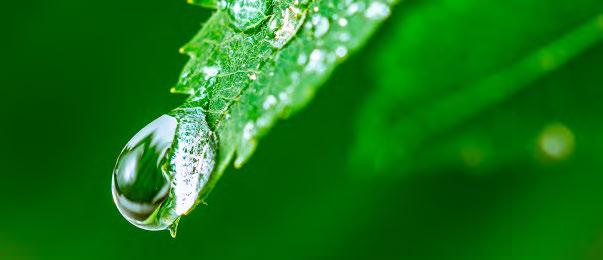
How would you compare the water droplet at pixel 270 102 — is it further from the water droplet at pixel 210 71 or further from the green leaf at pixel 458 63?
the green leaf at pixel 458 63

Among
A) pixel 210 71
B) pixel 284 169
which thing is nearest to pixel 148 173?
pixel 210 71

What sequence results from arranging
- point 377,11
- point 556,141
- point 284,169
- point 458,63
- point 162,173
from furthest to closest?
point 284,169, point 556,141, point 458,63, point 162,173, point 377,11

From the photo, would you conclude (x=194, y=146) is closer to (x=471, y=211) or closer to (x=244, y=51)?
(x=244, y=51)

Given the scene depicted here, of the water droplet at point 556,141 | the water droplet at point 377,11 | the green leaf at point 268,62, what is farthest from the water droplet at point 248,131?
the water droplet at point 556,141

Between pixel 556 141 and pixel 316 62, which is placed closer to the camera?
pixel 316 62

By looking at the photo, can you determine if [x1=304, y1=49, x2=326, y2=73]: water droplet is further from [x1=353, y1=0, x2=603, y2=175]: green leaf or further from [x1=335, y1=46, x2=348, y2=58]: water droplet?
[x1=353, y1=0, x2=603, y2=175]: green leaf

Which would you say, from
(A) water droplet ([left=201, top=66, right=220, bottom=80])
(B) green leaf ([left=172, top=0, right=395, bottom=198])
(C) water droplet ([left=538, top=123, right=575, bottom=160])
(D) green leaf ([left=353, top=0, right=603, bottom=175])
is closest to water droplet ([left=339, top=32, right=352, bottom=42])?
(B) green leaf ([left=172, top=0, right=395, bottom=198])

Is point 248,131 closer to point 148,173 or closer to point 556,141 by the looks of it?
point 148,173

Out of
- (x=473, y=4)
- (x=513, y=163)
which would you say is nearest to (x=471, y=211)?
(x=513, y=163)

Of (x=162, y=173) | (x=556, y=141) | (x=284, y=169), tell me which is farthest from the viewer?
(x=284, y=169)
